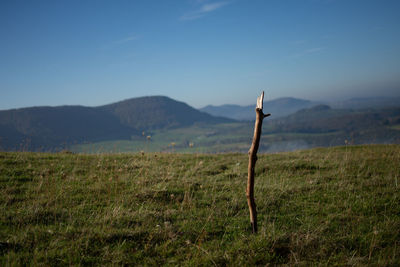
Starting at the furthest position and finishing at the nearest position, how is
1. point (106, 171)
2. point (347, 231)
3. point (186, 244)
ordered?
1. point (106, 171)
2. point (347, 231)
3. point (186, 244)

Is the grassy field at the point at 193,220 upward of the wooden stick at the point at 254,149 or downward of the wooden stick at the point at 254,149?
downward

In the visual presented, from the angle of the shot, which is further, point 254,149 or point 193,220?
point 193,220

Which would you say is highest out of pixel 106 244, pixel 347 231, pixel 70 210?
pixel 70 210

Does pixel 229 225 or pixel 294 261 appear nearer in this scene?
pixel 294 261

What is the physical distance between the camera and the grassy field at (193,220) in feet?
14.6

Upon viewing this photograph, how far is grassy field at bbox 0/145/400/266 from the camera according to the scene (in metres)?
4.44

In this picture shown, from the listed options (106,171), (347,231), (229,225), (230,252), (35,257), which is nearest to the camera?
(35,257)

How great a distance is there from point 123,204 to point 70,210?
4.25 ft

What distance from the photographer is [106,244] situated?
4793 millimetres

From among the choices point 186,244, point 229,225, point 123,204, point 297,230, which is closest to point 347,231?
point 297,230

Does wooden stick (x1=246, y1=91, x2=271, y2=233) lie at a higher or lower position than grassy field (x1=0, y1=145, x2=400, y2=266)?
higher

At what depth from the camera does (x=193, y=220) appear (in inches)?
230

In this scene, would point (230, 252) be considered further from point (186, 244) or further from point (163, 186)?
point (163, 186)

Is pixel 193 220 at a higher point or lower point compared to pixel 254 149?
lower
